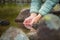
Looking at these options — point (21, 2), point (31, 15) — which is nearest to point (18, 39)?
point (31, 15)

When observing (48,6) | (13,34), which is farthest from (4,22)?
(48,6)

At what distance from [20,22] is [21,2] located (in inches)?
5.4

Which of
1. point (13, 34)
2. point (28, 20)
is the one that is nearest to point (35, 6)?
point (28, 20)

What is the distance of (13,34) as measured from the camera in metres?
1.02

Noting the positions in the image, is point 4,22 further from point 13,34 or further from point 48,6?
point 48,6

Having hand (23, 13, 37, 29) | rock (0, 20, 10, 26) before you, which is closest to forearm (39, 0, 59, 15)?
hand (23, 13, 37, 29)

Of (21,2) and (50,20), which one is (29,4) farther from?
(50,20)

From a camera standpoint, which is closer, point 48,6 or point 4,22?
point 48,6

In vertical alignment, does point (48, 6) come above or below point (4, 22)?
above

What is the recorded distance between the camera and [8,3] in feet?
3.91

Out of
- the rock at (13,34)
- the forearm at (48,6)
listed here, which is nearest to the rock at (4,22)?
the rock at (13,34)

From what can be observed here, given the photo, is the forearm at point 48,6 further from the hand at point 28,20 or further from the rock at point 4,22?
the rock at point 4,22

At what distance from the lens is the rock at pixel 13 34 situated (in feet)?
3.28

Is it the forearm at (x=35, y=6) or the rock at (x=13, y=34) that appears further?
the forearm at (x=35, y=6)
